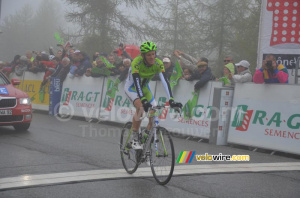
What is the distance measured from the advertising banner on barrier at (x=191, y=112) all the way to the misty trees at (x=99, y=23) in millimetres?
20037

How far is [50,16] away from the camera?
8912cm

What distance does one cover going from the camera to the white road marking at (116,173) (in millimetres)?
6154

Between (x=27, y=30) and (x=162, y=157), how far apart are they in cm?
7893

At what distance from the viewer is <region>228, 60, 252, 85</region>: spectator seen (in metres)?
11.0

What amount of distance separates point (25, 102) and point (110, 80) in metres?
3.87

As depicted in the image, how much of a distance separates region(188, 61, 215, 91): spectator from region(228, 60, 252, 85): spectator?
1.86 ft

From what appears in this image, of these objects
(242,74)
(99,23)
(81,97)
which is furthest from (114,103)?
(99,23)

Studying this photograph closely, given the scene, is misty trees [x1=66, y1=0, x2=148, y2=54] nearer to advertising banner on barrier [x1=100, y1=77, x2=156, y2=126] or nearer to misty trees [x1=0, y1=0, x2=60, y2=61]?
advertising banner on barrier [x1=100, y1=77, x2=156, y2=126]

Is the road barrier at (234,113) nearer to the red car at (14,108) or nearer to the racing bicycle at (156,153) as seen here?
the red car at (14,108)

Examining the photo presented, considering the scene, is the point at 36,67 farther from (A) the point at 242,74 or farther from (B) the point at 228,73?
(A) the point at 242,74

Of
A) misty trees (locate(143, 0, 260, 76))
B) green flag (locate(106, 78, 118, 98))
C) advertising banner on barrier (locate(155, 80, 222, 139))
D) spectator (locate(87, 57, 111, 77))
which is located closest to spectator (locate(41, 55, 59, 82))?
spectator (locate(87, 57, 111, 77))

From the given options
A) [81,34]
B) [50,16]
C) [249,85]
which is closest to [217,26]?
[81,34]

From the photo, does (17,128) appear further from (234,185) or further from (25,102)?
(234,185)

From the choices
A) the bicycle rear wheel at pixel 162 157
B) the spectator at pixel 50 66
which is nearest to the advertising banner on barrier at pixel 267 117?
the bicycle rear wheel at pixel 162 157
